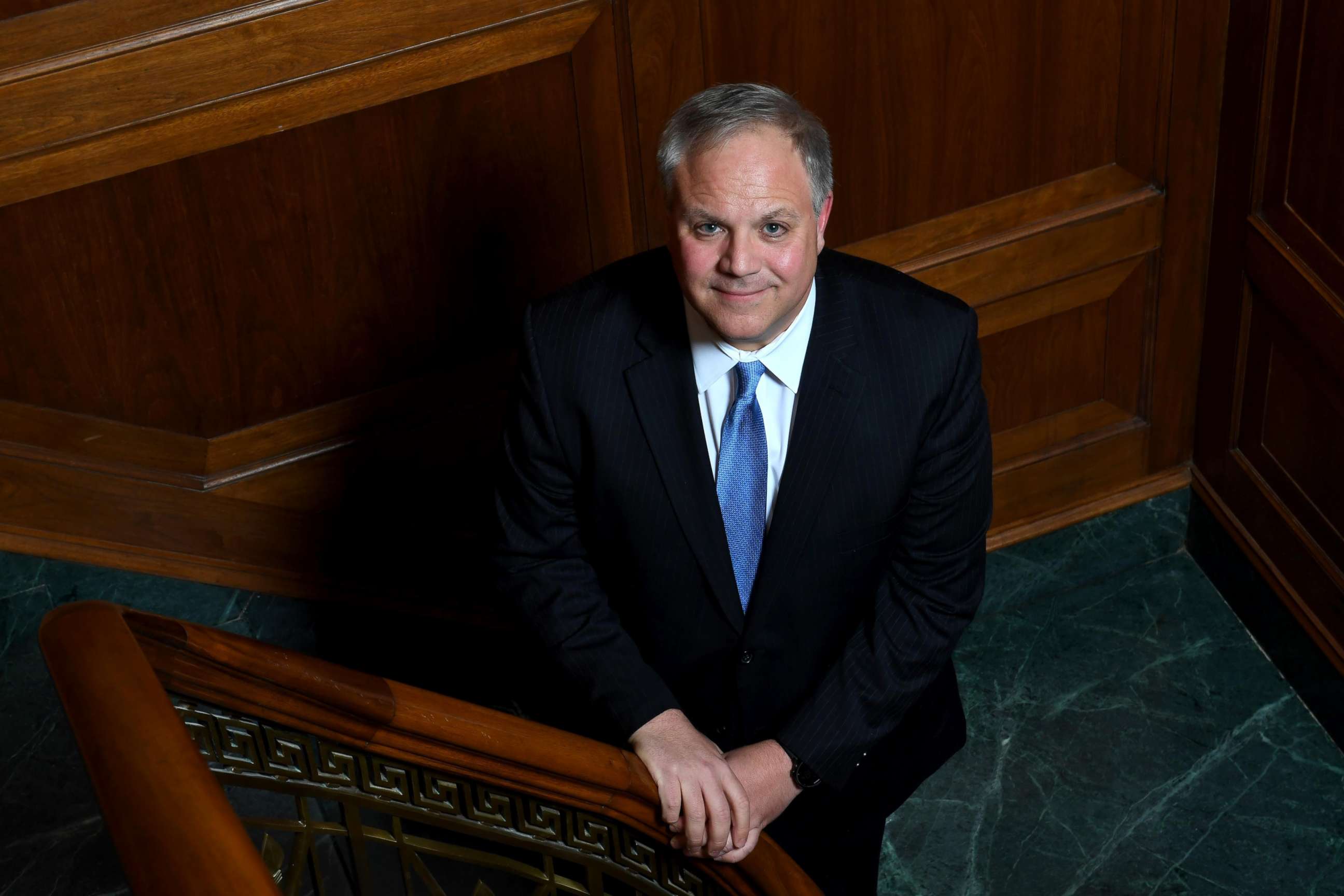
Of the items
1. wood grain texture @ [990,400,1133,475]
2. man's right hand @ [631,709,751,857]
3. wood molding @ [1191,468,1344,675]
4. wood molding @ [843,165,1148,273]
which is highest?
wood molding @ [843,165,1148,273]

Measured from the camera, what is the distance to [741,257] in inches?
79.3

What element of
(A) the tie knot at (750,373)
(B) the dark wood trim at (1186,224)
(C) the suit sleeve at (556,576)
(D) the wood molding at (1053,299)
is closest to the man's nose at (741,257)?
(A) the tie knot at (750,373)

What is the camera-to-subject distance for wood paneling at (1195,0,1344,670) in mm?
2895

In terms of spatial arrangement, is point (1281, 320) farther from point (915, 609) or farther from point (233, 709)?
point (233, 709)

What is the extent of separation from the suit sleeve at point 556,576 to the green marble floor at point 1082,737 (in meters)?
0.81

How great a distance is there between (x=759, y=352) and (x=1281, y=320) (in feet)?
4.82

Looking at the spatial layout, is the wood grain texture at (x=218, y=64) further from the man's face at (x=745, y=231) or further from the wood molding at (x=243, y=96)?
the man's face at (x=745, y=231)

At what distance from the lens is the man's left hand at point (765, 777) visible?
2283 millimetres

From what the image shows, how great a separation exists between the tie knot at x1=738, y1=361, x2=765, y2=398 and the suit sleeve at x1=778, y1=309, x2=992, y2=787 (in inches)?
10.8

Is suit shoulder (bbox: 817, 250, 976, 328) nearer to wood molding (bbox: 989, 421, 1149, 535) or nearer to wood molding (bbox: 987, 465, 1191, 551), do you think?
wood molding (bbox: 989, 421, 1149, 535)

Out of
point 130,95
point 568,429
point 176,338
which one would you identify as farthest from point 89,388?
point 568,429

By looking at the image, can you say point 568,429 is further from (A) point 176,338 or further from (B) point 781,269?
(A) point 176,338

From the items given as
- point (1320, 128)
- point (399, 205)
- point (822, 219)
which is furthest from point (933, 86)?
point (399, 205)

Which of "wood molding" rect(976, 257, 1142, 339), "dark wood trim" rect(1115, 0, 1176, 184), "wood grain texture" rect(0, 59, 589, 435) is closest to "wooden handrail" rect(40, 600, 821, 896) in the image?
"wood grain texture" rect(0, 59, 589, 435)
